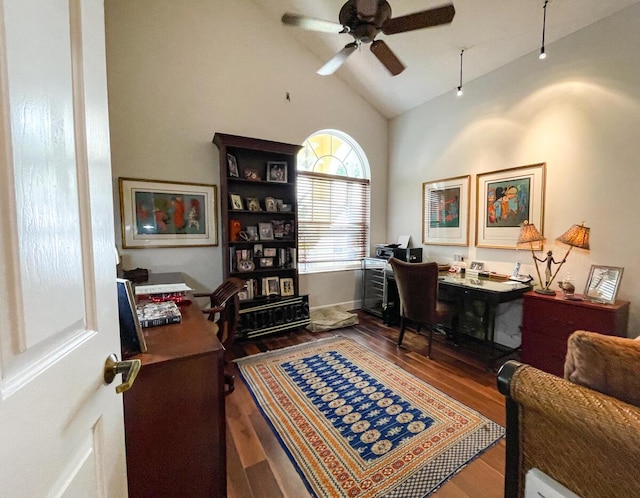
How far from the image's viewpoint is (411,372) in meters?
2.49

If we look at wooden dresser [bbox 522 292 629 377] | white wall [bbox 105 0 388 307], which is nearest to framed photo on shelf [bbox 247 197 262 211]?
white wall [bbox 105 0 388 307]

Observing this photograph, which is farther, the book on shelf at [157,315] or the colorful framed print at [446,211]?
→ the colorful framed print at [446,211]

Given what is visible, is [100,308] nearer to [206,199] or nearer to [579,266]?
[206,199]

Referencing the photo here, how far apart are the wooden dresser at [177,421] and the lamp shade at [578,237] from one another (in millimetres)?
2812

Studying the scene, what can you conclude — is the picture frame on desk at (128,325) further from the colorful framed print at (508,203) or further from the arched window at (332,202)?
the colorful framed print at (508,203)

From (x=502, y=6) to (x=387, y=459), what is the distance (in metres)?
3.51

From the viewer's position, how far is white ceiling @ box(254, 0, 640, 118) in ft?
7.61

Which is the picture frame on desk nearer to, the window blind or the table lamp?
the window blind

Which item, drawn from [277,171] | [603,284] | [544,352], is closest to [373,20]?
[277,171]

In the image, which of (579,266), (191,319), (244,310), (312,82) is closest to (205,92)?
(312,82)

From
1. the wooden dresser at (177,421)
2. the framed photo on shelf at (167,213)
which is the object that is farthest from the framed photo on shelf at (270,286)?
the wooden dresser at (177,421)

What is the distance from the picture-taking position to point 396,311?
3746 millimetres

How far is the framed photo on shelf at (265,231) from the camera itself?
134 inches

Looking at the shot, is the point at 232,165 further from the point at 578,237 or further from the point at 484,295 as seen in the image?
the point at 578,237
